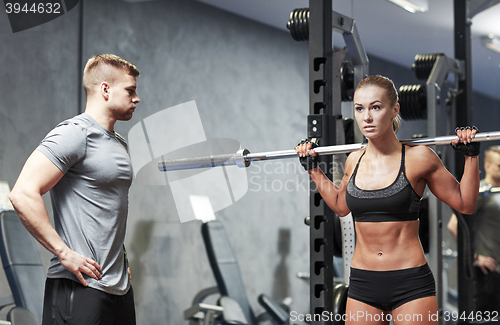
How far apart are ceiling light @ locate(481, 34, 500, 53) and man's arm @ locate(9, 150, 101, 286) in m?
3.39

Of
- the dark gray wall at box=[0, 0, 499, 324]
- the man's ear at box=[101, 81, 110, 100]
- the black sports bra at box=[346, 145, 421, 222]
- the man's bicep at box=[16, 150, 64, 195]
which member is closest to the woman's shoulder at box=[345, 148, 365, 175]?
the black sports bra at box=[346, 145, 421, 222]

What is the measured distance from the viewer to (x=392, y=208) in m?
1.81

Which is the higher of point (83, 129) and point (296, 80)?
point (296, 80)

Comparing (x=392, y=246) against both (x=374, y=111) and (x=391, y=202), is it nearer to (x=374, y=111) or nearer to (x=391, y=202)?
(x=391, y=202)

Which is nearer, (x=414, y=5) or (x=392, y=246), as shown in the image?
(x=392, y=246)

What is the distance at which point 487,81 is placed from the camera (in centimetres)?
380

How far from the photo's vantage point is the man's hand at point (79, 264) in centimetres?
170

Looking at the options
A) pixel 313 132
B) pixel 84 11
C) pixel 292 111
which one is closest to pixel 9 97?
pixel 84 11

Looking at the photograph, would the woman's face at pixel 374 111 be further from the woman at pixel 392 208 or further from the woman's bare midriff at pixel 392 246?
the woman's bare midriff at pixel 392 246

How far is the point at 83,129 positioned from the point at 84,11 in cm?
171

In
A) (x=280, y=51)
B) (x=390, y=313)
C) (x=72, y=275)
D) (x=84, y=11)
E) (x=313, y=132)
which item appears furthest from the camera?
(x=280, y=51)

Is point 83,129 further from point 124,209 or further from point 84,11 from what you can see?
point 84,11

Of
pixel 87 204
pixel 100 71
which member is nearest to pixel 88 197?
pixel 87 204

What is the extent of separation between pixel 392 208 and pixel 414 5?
272 cm
